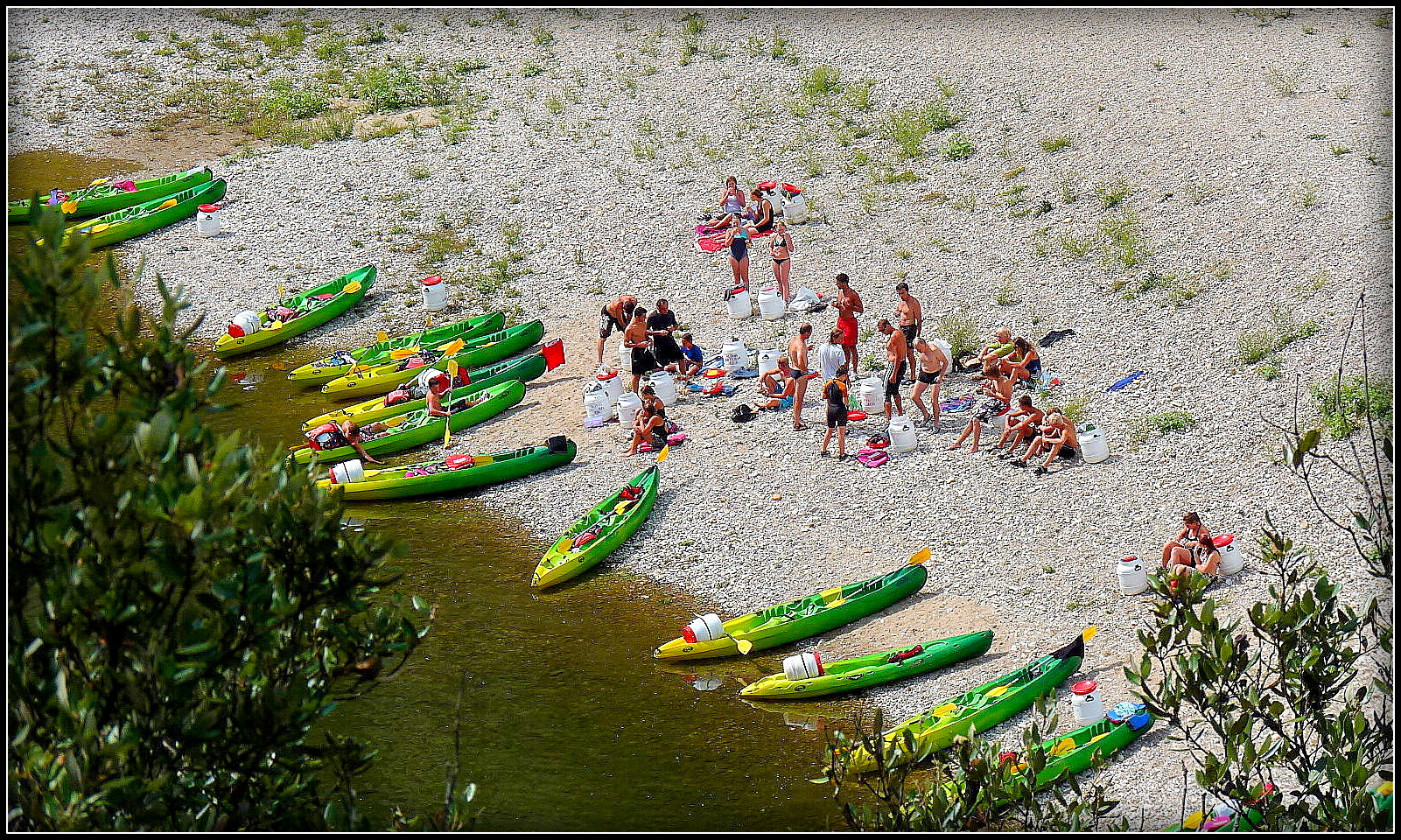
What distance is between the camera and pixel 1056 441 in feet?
57.5

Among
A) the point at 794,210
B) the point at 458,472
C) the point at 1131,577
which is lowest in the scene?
the point at 458,472

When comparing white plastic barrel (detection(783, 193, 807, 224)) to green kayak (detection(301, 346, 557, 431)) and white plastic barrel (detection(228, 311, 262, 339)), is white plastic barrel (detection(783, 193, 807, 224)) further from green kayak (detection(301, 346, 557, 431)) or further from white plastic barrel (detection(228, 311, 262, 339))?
white plastic barrel (detection(228, 311, 262, 339))

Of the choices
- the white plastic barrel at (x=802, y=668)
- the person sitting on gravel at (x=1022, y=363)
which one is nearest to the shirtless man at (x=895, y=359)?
the person sitting on gravel at (x=1022, y=363)

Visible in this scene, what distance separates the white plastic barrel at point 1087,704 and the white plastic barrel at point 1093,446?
4991 millimetres

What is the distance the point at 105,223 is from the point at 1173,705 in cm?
2493

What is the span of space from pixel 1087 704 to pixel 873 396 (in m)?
6.92

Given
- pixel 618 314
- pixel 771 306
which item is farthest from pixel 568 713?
pixel 771 306

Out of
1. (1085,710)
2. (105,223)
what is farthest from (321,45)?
(1085,710)

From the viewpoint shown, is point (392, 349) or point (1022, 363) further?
point (392, 349)

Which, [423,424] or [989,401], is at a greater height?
[989,401]

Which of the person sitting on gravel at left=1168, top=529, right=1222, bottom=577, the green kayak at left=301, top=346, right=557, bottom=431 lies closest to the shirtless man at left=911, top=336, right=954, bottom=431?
the person sitting on gravel at left=1168, top=529, right=1222, bottom=577

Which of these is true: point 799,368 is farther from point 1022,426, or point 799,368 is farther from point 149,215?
point 149,215

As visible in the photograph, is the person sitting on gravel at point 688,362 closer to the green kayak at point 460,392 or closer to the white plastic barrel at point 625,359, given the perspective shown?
the white plastic barrel at point 625,359

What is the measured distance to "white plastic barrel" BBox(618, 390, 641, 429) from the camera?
1983 cm
